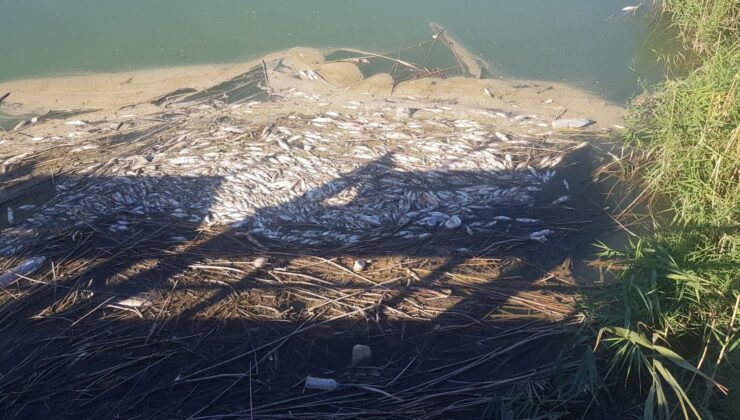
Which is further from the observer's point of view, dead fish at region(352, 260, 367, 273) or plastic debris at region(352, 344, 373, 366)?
dead fish at region(352, 260, 367, 273)

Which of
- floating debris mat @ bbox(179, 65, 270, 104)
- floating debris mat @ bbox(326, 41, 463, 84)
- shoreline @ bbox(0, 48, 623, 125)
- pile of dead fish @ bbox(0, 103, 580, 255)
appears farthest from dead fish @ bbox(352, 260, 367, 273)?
floating debris mat @ bbox(326, 41, 463, 84)

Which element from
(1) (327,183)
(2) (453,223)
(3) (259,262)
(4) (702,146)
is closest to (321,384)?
(3) (259,262)

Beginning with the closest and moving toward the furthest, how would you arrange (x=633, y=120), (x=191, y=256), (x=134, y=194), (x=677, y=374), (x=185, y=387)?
(x=677, y=374)
(x=185, y=387)
(x=191, y=256)
(x=134, y=194)
(x=633, y=120)

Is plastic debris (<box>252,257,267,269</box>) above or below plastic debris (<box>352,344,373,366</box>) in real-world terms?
above

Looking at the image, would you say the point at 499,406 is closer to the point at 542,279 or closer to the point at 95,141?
the point at 542,279

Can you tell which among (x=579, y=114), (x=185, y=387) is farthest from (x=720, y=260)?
(x=185, y=387)

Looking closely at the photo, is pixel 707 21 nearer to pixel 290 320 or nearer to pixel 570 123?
pixel 570 123

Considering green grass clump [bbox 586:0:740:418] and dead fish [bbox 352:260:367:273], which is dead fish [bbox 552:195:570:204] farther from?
dead fish [bbox 352:260:367:273]
